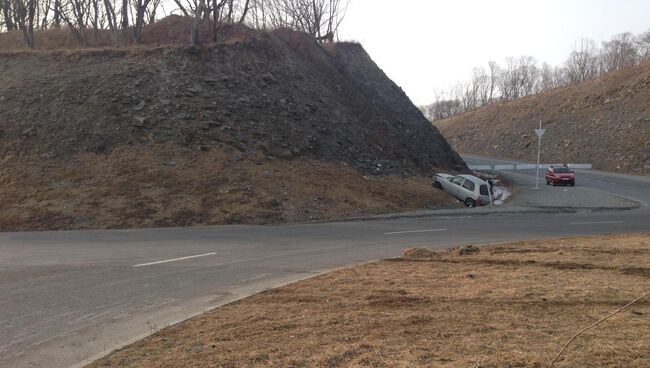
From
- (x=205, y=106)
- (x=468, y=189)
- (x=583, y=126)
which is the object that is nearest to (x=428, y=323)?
(x=468, y=189)

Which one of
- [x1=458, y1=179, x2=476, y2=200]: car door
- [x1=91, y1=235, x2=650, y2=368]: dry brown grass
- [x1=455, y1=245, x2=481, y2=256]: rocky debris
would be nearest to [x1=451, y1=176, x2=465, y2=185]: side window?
[x1=458, y1=179, x2=476, y2=200]: car door

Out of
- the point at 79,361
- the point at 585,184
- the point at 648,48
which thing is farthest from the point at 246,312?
the point at 648,48

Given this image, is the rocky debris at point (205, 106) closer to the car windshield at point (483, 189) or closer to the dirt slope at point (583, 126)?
the car windshield at point (483, 189)

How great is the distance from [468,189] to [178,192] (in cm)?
1392

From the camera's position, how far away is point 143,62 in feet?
95.7

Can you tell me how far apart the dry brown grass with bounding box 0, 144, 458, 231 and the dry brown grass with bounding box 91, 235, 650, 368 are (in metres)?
12.4

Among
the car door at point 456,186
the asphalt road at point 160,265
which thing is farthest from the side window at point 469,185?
the asphalt road at point 160,265

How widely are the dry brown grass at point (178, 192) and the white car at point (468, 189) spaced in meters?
0.95

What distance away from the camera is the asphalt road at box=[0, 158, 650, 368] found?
240 inches

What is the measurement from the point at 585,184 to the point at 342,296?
126 feet

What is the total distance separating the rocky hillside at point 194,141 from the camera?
20.8 m

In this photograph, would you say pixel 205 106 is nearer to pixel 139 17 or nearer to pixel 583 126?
pixel 139 17

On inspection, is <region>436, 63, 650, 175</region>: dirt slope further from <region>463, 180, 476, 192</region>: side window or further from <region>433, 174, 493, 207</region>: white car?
<region>463, 180, 476, 192</region>: side window

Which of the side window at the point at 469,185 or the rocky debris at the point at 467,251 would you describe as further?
the side window at the point at 469,185
